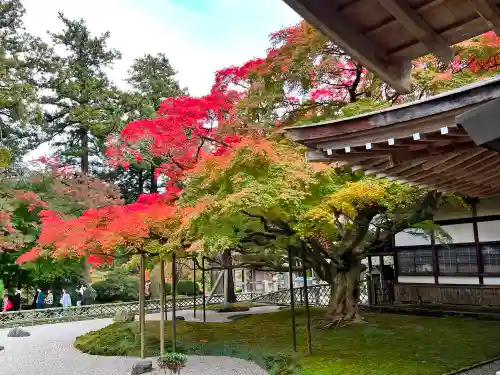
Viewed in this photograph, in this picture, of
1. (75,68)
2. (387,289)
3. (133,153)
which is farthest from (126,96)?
(387,289)

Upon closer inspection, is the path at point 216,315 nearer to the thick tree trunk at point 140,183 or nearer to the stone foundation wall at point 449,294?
the stone foundation wall at point 449,294

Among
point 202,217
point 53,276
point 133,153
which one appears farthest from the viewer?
point 53,276

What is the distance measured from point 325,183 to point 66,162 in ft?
76.4

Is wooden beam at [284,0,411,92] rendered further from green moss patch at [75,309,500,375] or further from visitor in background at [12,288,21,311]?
visitor in background at [12,288,21,311]

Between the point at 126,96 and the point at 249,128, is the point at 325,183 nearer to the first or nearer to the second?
the point at 249,128

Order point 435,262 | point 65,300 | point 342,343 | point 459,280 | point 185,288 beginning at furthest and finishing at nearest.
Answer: point 185,288, point 65,300, point 435,262, point 459,280, point 342,343

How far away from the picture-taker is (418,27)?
1.99 meters

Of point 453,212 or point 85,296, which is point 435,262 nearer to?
point 453,212

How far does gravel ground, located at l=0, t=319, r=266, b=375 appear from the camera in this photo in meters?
9.06

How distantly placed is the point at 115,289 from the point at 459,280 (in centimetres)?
1731

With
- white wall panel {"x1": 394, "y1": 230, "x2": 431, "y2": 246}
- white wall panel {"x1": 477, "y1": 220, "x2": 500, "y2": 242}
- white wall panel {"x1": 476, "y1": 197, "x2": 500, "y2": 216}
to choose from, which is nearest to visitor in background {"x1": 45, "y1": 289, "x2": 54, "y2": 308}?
white wall panel {"x1": 394, "y1": 230, "x2": 431, "y2": 246}

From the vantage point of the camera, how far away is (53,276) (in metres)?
21.9

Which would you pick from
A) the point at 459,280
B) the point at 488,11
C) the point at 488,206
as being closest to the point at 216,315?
the point at 459,280

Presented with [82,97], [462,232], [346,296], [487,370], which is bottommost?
[487,370]
